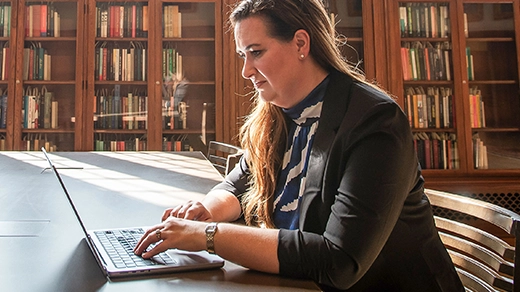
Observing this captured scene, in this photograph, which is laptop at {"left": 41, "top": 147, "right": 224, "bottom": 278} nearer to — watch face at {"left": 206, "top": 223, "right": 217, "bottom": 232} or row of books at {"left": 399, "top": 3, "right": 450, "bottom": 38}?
watch face at {"left": 206, "top": 223, "right": 217, "bottom": 232}

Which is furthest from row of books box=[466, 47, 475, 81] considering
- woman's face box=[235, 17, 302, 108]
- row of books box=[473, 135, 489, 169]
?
woman's face box=[235, 17, 302, 108]

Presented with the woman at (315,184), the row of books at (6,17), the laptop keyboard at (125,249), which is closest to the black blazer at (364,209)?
the woman at (315,184)

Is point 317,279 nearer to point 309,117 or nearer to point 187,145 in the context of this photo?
point 309,117

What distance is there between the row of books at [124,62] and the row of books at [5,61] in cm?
68

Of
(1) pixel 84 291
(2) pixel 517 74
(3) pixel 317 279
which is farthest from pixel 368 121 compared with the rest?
(2) pixel 517 74

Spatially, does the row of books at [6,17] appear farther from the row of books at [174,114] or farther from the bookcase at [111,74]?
the row of books at [174,114]

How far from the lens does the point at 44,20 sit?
3.41m

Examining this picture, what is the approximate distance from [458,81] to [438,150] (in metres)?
0.54

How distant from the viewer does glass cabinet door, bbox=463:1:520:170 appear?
3391 millimetres

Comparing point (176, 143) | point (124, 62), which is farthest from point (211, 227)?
point (124, 62)

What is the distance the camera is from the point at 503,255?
819mm

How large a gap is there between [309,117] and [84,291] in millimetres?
667

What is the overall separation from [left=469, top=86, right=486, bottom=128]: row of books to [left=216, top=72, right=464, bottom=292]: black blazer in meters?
2.71

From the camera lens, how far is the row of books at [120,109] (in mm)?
3398
